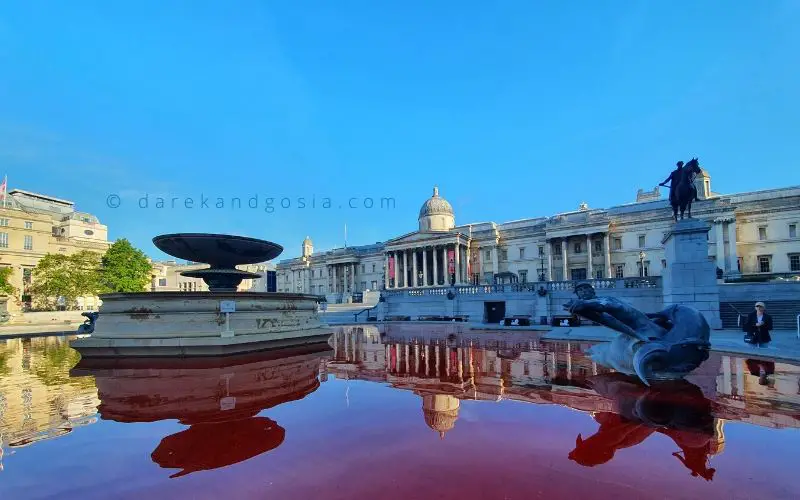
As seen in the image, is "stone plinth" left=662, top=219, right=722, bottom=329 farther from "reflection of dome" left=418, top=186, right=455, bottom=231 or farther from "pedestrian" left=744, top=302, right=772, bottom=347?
"reflection of dome" left=418, top=186, right=455, bottom=231

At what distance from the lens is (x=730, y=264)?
47000 mm

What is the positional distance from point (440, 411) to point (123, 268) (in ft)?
190

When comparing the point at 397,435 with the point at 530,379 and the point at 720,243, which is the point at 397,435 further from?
the point at 720,243

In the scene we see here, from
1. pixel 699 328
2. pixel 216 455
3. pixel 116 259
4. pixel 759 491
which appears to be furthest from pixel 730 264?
pixel 116 259

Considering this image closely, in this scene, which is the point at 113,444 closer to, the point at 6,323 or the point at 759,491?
the point at 759,491

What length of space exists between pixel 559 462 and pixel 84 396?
8.33 meters

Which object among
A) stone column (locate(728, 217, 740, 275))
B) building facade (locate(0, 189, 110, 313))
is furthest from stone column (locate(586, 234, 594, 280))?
building facade (locate(0, 189, 110, 313))

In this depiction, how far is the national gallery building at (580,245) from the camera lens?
46531mm

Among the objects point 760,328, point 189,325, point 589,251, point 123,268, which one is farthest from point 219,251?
point 589,251

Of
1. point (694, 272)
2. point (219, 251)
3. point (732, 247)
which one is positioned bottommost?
point (694, 272)

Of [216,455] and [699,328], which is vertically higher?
[699,328]

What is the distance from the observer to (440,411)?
641cm

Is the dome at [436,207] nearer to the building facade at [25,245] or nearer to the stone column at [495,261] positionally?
the stone column at [495,261]

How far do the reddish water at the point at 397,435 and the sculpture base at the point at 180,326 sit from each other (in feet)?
7.55
